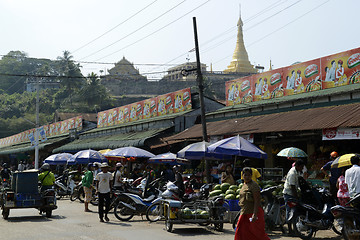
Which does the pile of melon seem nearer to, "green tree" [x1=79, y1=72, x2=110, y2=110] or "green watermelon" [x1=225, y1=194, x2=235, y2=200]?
"green watermelon" [x1=225, y1=194, x2=235, y2=200]

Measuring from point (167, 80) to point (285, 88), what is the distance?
8504 cm

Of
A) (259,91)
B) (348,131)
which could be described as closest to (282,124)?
(348,131)

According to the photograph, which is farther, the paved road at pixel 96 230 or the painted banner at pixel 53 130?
the painted banner at pixel 53 130

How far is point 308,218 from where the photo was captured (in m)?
9.78

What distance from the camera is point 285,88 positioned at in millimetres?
19750

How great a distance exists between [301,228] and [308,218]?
28 cm

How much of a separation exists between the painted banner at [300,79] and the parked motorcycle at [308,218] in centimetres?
803

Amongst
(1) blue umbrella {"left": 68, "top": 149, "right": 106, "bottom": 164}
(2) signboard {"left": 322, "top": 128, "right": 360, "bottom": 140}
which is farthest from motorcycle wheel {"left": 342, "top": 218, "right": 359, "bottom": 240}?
(1) blue umbrella {"left": 68, "top": 149, "right": 106, "bottom": 164}

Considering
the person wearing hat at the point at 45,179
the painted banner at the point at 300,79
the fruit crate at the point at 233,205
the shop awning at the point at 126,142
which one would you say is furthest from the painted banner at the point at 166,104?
the fruit crate at the point at 233,205

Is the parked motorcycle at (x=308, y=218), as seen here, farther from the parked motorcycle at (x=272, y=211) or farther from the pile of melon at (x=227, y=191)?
the pile of melon at (x=227, y=191)

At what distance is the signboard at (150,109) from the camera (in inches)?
1098

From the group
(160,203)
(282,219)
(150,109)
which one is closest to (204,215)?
(160,203)

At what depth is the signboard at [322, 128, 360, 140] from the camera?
12.8 metres

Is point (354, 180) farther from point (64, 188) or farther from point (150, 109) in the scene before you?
point (150, 109)
